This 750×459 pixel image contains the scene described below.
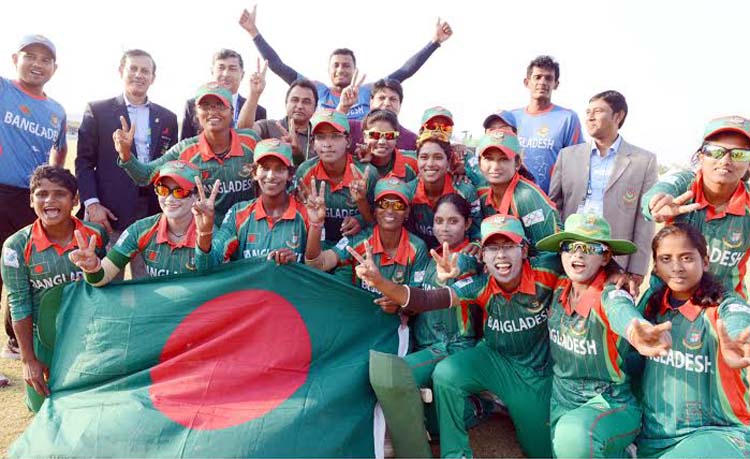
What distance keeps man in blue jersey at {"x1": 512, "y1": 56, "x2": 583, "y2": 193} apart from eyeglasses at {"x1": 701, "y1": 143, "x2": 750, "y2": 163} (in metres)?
3.09

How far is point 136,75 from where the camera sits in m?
7.88

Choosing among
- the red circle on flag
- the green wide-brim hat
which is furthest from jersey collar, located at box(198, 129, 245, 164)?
the green wide-brim hat

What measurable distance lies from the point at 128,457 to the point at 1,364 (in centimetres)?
395

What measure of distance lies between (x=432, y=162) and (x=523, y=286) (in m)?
2.01

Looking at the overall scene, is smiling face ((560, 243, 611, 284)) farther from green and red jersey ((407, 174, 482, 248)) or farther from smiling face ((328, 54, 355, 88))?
smiling face ((328, 54, 355, 88))

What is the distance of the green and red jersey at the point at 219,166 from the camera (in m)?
7.03

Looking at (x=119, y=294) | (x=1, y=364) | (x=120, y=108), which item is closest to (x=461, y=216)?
(x=119, y=294)

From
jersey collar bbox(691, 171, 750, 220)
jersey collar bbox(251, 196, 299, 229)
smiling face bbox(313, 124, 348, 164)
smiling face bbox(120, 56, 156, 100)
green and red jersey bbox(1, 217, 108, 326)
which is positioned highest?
smiling face bbox(120, 56, 156, 100)

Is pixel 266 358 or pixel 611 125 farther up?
pixel 611 125

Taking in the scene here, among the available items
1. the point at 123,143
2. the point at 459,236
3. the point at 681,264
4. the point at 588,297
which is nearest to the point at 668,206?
the point at 681,264

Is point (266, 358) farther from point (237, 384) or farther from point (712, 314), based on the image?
point (712, 314)

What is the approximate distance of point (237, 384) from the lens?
554cm

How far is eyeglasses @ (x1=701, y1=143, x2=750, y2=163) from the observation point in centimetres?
540

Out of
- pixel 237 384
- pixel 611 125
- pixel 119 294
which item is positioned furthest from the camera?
pixel 611 125
